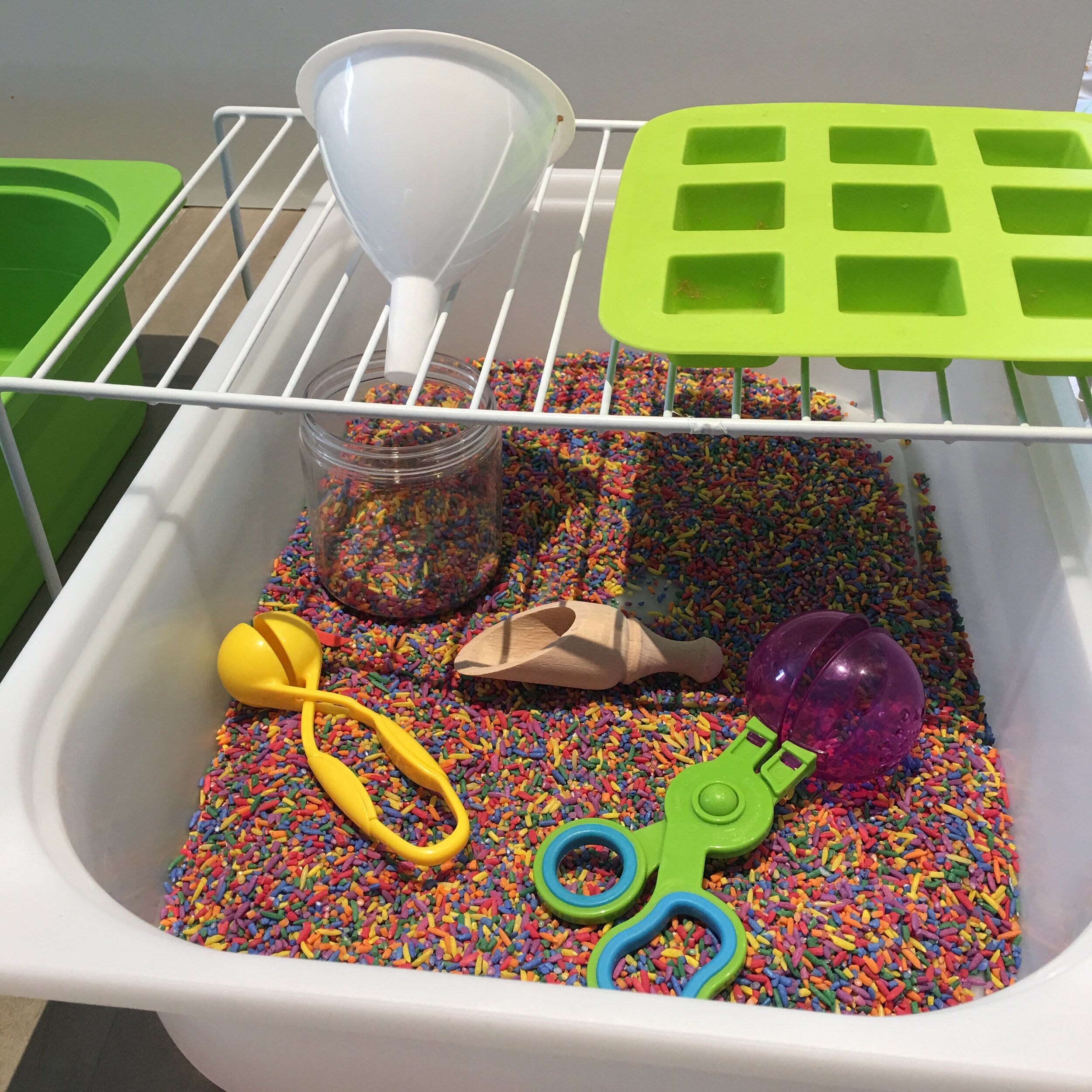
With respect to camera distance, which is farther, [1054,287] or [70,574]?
[70,574]

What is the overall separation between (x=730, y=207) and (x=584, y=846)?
23.0 inches

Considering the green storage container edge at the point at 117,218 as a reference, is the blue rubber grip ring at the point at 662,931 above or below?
below

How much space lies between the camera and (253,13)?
1835 millimetres

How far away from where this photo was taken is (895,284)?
80cm

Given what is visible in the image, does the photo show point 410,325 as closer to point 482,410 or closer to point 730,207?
point 482,410

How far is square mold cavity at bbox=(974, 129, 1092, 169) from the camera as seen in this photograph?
0.94 metres

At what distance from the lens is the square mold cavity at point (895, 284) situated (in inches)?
31.4

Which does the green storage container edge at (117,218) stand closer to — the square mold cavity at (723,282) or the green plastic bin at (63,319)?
the green plastic bin at (63,319)

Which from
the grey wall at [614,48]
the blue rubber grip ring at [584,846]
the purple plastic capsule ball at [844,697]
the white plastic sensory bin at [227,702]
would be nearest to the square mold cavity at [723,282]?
the white plastic sensory bin at [227,702]

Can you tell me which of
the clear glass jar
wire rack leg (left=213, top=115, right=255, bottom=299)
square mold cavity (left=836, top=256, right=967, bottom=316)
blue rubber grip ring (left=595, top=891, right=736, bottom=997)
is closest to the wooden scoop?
the clear glass jar

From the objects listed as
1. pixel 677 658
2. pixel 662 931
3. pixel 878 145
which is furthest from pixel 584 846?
pixel 878 145

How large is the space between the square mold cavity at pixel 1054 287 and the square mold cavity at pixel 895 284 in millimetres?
57

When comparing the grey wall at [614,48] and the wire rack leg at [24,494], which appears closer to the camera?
the wire rack leg at [24,494]

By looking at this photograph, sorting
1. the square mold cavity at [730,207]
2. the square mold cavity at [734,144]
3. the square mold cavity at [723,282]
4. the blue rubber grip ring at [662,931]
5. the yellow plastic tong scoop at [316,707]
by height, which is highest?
the square mold cavity at [734,144]
